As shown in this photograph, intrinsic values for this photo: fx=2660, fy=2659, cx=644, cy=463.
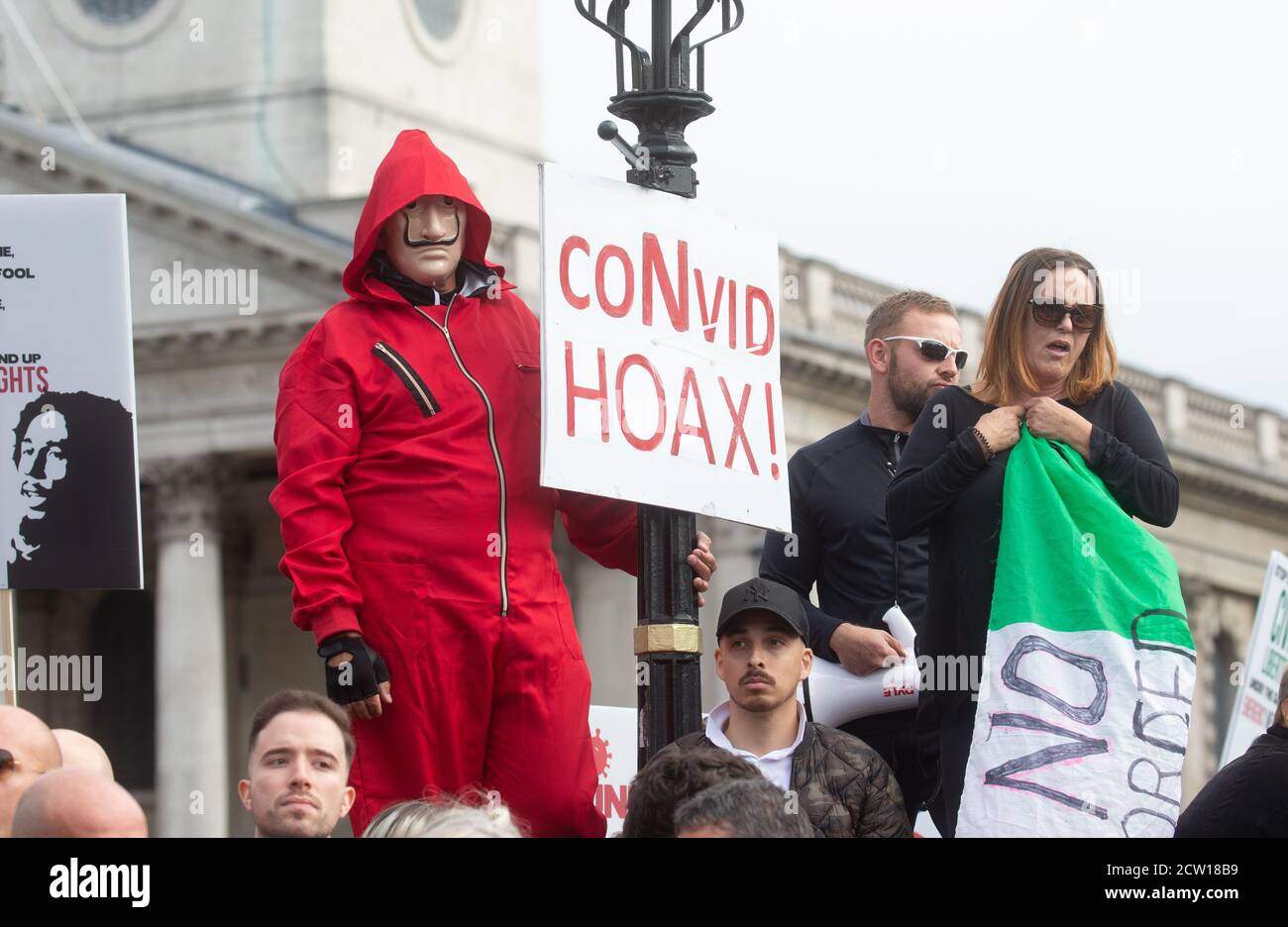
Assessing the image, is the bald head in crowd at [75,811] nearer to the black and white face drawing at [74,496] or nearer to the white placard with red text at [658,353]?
the white placard with red text at [658,353]

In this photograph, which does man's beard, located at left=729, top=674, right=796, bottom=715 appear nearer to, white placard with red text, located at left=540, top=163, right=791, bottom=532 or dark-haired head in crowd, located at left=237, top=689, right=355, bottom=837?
white placard with red text, located at left=540, top=163, right=791, bottom=532

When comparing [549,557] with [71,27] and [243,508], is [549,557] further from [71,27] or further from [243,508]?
[71,27]

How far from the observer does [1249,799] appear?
6.00 metres

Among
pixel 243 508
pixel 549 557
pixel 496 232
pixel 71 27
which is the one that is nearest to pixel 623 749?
pixel 549 557

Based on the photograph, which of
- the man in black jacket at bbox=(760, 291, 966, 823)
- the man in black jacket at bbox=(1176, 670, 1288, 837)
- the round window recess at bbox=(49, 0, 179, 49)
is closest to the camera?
the man in black jacket at bbox=(1176, 670, 1288, 837)

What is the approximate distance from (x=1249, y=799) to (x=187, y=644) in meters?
35.7

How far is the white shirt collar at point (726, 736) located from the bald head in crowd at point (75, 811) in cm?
225

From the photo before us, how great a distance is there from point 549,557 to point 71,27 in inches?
1719

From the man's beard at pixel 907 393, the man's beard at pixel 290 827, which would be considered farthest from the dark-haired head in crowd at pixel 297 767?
the man's beard at pixel 907 393

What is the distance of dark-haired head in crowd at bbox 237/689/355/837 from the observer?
18.3 feet

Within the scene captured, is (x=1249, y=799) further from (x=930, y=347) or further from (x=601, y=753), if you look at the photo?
(x=601, y=753)

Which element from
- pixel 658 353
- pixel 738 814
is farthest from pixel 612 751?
pixel 738 814

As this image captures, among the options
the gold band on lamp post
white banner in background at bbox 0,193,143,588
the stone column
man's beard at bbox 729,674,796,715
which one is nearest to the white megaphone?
man's beard at bbox 729,674,796,715

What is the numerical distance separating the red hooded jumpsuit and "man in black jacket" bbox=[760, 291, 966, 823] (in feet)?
3.93
